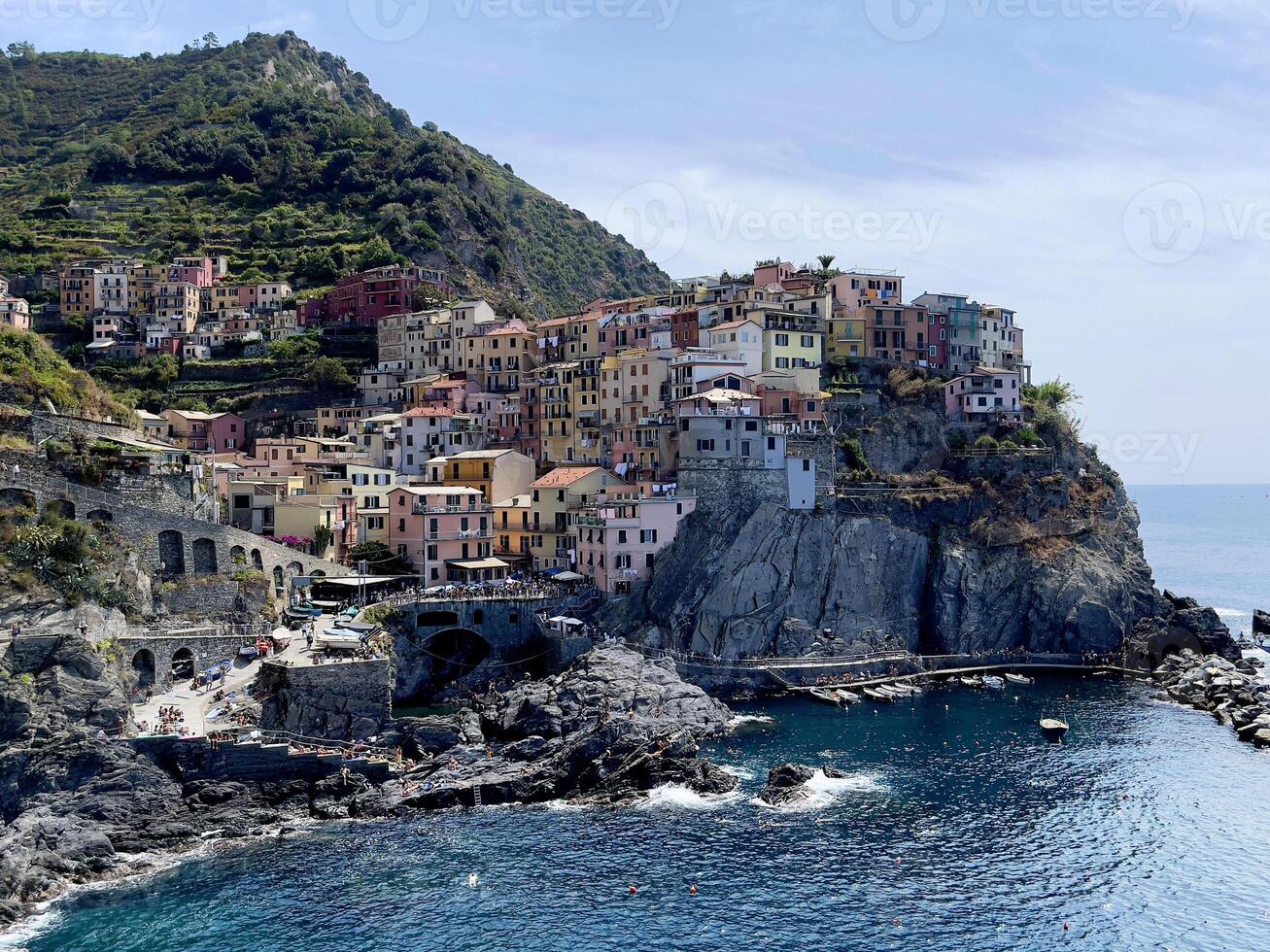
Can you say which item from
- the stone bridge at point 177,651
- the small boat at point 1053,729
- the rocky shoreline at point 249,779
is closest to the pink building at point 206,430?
the stone bridge at point 177,651

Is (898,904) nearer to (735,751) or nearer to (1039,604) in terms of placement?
(735,751)

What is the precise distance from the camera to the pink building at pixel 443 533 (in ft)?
268

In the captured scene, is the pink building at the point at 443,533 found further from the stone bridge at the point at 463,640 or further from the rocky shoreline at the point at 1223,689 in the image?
the rocky shoreline at the point at 1223,689

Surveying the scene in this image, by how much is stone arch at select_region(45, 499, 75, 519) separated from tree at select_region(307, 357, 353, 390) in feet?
159

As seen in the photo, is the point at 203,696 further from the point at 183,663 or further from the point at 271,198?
the point at 271,198

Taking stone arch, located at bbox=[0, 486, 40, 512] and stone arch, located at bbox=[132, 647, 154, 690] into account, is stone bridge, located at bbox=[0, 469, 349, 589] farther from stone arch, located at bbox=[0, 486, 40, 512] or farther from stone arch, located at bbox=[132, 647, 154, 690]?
stone arch, located at bbox=[132, 647, 154, 690]

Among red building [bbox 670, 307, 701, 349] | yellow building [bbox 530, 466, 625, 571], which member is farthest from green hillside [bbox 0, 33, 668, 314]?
yellow building [bbox 530, 466, 625, 571]

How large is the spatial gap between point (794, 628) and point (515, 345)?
141ft

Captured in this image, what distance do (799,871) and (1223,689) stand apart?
41506 millimetres

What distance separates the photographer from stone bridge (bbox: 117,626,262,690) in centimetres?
6062

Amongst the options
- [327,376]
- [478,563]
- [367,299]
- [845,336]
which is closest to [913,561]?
[845,336]

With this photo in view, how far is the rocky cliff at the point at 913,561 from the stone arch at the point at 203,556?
2424 centimetres

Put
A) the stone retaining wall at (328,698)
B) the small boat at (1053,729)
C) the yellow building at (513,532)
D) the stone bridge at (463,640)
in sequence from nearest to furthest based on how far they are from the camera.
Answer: the stone retaining wall at (328,698) → the small boat at (1053,729) → the stone bridge at (463,640) → the yellow building at (513,532)

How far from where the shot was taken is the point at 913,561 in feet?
283
